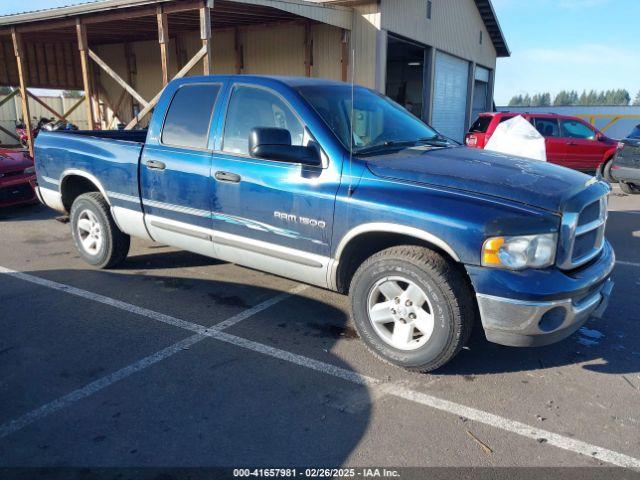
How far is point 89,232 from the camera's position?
559cm

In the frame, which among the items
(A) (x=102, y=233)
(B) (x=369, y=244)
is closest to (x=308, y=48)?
(A) (x=102, y=233)

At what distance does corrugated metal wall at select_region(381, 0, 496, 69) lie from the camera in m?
13.9

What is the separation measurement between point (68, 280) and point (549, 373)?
4530 mm

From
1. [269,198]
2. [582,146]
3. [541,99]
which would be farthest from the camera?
[541,99]

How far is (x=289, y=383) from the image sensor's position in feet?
10.8

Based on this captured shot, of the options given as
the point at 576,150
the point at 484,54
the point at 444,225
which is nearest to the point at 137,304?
the point at 444,225

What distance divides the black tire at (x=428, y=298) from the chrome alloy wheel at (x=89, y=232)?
3276 mm

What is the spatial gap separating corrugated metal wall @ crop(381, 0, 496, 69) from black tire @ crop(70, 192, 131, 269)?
10.0 m

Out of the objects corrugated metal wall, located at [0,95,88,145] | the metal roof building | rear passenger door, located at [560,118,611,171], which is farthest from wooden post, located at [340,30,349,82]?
corrugated metal wall, located at [0,95,88,145]

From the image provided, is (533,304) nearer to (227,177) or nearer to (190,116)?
(227,177)

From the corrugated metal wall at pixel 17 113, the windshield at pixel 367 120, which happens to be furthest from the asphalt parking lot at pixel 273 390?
the corrugated metal wall at pixel 17 113

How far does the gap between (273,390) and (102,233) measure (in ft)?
10.2

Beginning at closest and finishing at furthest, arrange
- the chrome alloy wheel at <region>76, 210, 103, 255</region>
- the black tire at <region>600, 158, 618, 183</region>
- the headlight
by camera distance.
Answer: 1. the headlight
2. the chrome alloy wheel at <region>76, 210, 103, 255</region>
3. the black tire at <region>600, 158, 618, 183</region>

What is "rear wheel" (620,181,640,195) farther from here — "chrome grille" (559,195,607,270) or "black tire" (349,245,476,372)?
"black tire" (349,245,476,372)
